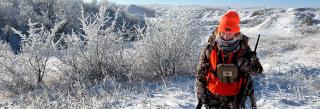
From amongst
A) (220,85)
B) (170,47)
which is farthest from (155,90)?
(220,85)

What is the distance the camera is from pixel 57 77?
1051 cm

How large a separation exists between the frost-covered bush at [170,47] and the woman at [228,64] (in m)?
5.52

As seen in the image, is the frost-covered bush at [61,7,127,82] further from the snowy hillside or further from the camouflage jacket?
the camouflage jacket

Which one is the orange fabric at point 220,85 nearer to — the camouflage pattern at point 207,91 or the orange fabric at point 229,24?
the camouflage pattern at point 207,91

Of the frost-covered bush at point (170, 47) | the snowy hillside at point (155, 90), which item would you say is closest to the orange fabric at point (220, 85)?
the snowy hillside at point (155, 90)

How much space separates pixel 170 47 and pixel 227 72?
19.4 ft

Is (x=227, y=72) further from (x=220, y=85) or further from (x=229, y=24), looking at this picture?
(x=229, y=24)

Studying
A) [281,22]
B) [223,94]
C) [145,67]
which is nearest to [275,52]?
[145,67]

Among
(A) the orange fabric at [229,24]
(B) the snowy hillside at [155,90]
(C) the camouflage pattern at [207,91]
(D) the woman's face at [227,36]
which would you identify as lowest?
(B) the snowy hillside at [155,90]

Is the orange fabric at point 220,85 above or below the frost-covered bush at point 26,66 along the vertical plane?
above

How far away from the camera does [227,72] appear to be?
436 centimetres

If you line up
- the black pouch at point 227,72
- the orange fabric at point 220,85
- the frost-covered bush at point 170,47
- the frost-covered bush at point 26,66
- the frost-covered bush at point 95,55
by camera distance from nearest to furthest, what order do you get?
the black pouch at point 227,72 → the orange fabric at point 220,85 → the frost-covered bush at point 26,66 → the frost-covered bush at point 170,47 → the frost-covered bush at point 95,55

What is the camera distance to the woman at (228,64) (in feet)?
14.4

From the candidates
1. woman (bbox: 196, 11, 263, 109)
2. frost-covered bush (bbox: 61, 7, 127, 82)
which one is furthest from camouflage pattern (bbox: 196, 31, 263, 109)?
frost-covered bush (bbox: 61, 7, 127, 82)
